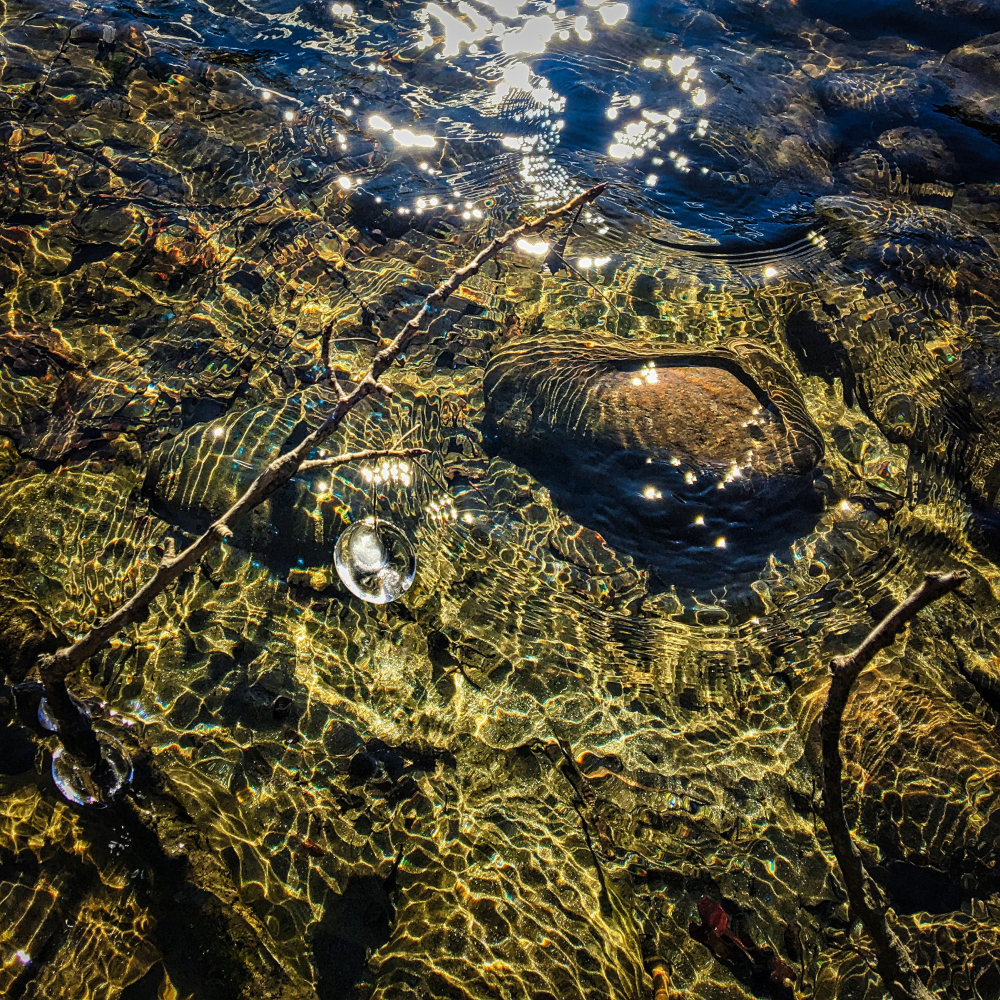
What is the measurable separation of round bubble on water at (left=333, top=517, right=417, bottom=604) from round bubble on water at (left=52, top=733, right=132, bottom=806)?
55.8 inches

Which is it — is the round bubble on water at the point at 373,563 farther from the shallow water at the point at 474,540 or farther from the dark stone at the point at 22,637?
the dark stone at the point at 22,637

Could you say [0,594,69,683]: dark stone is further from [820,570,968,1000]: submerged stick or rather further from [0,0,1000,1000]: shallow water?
[820,570,968,1000]: submerged stick

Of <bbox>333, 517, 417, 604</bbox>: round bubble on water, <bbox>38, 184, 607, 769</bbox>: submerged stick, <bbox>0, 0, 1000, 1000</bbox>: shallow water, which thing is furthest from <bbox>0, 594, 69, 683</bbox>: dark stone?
<bbox>333, 517, 417, 604</bbox>: round bubble on water

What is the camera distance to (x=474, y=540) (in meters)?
4.36

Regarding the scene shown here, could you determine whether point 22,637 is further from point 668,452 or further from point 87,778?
point 668,452

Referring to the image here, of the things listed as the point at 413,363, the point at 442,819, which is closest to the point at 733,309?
the point at 413,363

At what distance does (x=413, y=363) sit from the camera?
5.20 m

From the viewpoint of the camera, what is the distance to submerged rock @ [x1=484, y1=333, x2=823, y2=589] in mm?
4395

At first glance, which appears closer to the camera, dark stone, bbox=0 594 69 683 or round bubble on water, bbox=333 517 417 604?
dark stone, bbox=0 594 69 683

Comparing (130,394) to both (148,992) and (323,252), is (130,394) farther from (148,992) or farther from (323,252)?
(148,992)

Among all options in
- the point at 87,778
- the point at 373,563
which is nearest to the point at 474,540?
the point at 373,563

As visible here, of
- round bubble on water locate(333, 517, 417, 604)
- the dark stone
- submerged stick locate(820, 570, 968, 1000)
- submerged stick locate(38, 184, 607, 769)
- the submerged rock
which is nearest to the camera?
submerged stick locate(820, 570, 968, 1000)

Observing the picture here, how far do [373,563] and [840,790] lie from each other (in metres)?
2.60

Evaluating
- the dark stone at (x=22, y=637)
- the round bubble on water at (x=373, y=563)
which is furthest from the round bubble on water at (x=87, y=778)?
the round bubble on water at (x=373, y=563)
